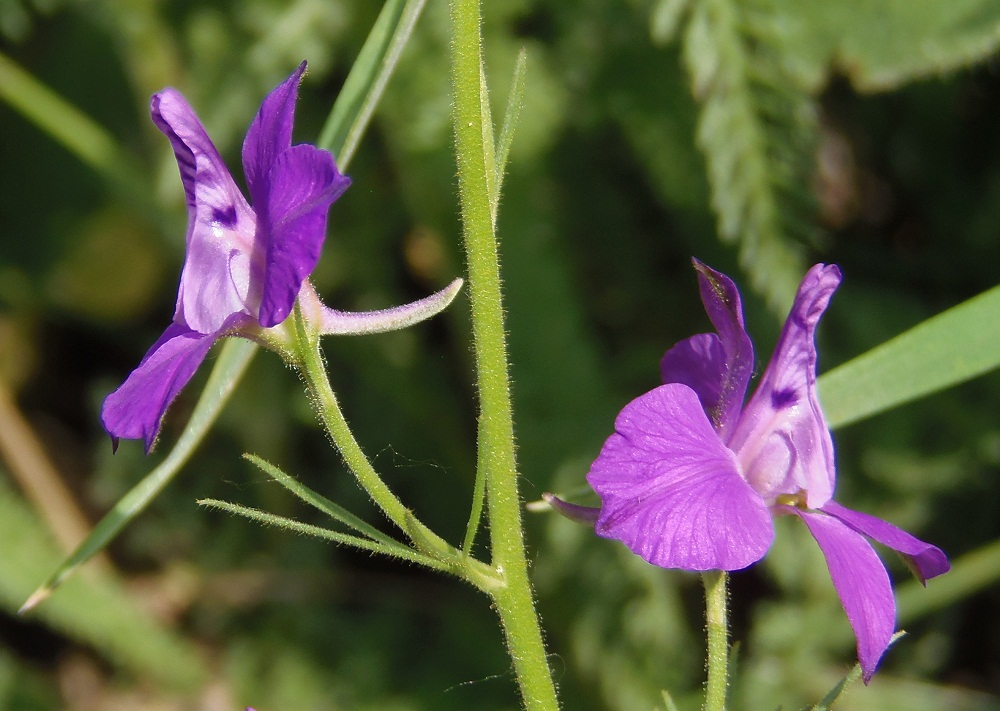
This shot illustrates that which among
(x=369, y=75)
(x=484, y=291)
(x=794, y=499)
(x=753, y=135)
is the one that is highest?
(x=369, y=75)

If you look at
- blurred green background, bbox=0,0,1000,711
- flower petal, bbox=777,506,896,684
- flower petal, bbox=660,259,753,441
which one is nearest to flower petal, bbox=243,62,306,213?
flower petal, bbox=660,259,753,441

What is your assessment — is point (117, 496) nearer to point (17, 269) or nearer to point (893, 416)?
point (17, 269)

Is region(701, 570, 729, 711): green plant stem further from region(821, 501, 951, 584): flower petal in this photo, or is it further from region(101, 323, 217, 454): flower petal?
region(101, 323, 217, 454): flower petal

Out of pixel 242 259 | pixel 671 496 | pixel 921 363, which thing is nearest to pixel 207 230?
pixel 242 259

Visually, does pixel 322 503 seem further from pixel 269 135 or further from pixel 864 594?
pixel 864 594

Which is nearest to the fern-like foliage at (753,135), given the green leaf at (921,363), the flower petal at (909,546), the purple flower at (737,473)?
the green leaf at (921,363)

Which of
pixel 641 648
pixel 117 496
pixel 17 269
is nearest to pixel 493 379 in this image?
pixel 641 648

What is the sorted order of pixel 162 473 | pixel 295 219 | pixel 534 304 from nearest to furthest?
pixel 295 219, pixel 162 473, pixel 534 304

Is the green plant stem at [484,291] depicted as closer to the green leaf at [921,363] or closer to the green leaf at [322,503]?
the green leaf at [322,503]

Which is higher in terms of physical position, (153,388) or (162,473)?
(153,388)
